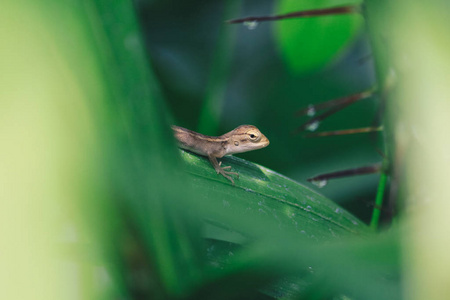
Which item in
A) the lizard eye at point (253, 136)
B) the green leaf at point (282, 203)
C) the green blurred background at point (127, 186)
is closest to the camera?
the green blurred background at point (127, 186)

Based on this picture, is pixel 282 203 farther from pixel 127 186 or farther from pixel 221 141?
pixel 221 141

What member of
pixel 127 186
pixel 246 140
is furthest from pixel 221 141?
pixel 127 186

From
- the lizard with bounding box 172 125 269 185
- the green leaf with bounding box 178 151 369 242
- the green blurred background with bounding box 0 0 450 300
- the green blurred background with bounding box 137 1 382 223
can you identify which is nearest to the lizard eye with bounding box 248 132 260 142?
the lizard with bounding box 172 125 269 185

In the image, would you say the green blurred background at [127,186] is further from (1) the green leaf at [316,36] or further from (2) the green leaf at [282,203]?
(1) the green leaf at [316,36]

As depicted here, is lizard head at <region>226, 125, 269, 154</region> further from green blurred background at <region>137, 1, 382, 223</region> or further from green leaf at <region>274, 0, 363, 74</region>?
green leaf at <region>274, 0, 363, 74</region>

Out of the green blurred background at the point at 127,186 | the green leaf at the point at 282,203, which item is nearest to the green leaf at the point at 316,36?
the green leaf at the point at 282,203

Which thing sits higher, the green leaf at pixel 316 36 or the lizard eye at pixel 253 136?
the green leaf at pixel 316 36

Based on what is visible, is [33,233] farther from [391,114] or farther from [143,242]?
[391,114]

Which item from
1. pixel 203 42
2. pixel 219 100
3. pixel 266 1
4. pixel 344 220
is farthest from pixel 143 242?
pixel 266 1
